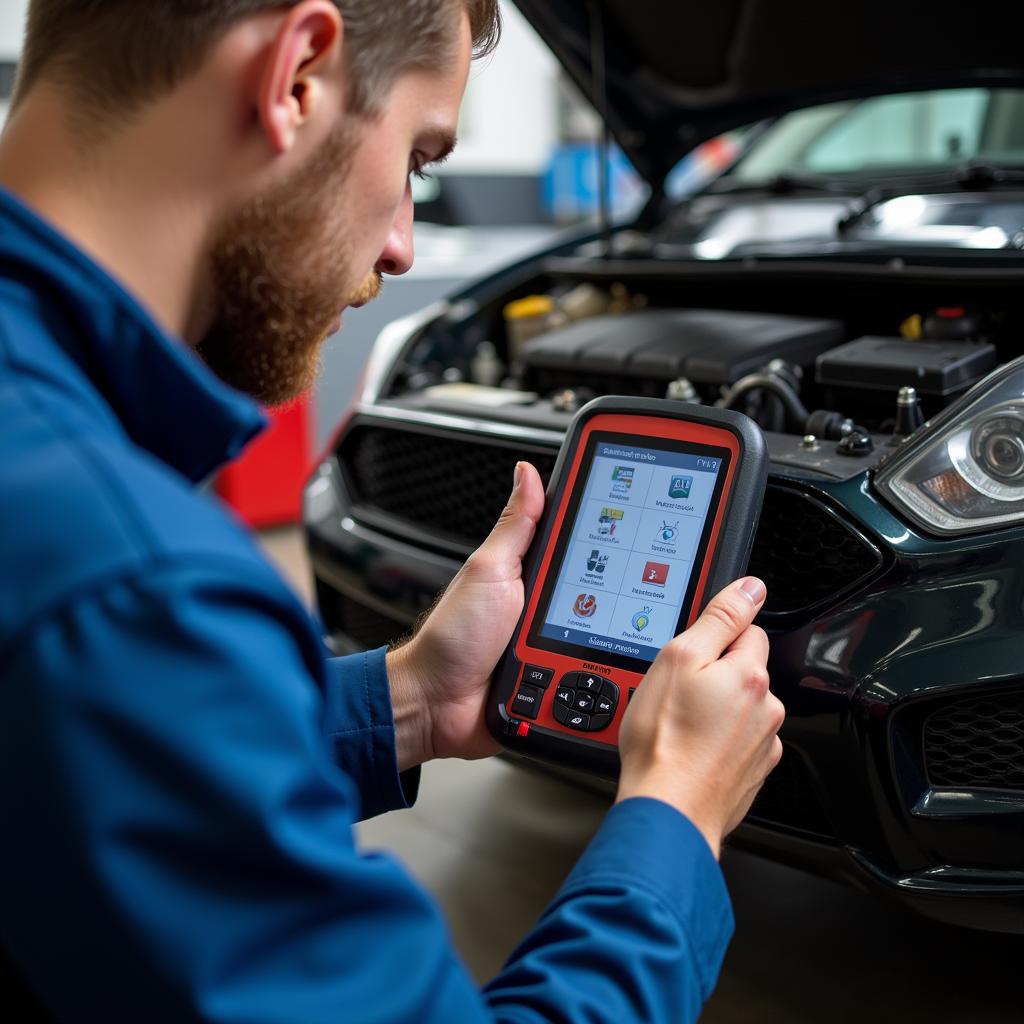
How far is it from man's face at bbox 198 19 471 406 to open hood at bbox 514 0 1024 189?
117 cm

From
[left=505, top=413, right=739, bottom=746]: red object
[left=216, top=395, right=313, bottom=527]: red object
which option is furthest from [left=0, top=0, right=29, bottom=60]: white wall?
[left=505, top=413, right=739, bottom=746]: red object

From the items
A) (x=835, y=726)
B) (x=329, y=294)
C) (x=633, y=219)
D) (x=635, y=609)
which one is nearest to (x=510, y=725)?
(x=635, y=609)

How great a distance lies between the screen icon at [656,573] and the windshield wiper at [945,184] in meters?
0.93

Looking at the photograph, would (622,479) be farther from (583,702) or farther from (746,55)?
(746,55)

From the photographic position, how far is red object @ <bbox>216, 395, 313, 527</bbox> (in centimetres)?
313

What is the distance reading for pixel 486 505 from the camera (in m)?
1.50

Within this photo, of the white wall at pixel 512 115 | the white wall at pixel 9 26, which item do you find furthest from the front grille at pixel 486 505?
the white wall at pixel 512 115

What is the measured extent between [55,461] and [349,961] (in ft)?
0.86

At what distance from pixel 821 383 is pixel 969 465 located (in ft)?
0.98

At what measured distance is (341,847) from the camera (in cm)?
54

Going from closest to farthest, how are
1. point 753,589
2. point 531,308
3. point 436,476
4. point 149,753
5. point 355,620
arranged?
1. point 149,753
2. point 753,589
3. point 436,476
4. point 355,620
5. point 531,308

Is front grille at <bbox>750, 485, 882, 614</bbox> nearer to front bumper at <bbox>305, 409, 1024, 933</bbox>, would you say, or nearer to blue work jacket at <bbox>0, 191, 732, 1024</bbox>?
front bumper at <bbox>305, 409, 1024, 933</bbox>

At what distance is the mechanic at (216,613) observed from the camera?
470mm

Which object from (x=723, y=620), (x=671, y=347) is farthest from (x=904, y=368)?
(x=723, y=620)
